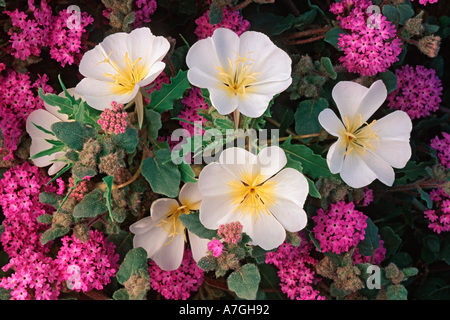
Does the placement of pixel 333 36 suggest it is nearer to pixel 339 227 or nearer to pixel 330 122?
pixel 330 122

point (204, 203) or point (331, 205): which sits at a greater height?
point (204, 203)

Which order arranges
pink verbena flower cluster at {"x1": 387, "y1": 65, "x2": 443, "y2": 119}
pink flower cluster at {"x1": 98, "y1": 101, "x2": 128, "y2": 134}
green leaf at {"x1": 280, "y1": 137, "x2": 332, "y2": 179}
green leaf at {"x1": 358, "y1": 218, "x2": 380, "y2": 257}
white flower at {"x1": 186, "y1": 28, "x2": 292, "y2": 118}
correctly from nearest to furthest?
pink flower cluster at {"x1": 98, "y1": 101, "x2": 128, "y2": 134}, white flower at {"x1": 186, "y1": 28, "x2": 292, "y2": 118}, green leaf at {"x1": 280, "y1": 137, "x2": 332, "y2": 179}, green leaf at {"x1": 358, "y1": 218, "x2": 380, "y2": 257}, pink verbena flower cluster at {"x1": 387, "y1": 65, "x2": 443, "y2": 119}

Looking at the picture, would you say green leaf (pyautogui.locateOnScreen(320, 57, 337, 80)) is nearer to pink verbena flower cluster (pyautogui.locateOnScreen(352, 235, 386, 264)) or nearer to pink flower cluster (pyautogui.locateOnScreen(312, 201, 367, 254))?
pink flower cluster (pyautogui.locateOnScreen(312, 201, 367, 254))

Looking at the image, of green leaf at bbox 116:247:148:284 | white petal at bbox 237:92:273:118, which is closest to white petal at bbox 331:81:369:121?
white petal at bbox 237:92:273:118

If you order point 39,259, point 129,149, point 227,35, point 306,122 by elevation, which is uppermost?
point 227,35

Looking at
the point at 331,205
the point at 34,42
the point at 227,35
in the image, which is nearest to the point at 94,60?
the point at 34,42

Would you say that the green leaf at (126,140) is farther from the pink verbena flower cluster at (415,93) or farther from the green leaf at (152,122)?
the pink verbena flower cluster at (415,93)

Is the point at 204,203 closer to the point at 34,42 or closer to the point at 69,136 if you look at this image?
the point at 69,136

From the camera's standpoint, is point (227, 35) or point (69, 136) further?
point (227, 35)

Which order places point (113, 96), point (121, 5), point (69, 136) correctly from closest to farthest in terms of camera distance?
point (69, 136) → point (113, 96) → point (121, 5)
